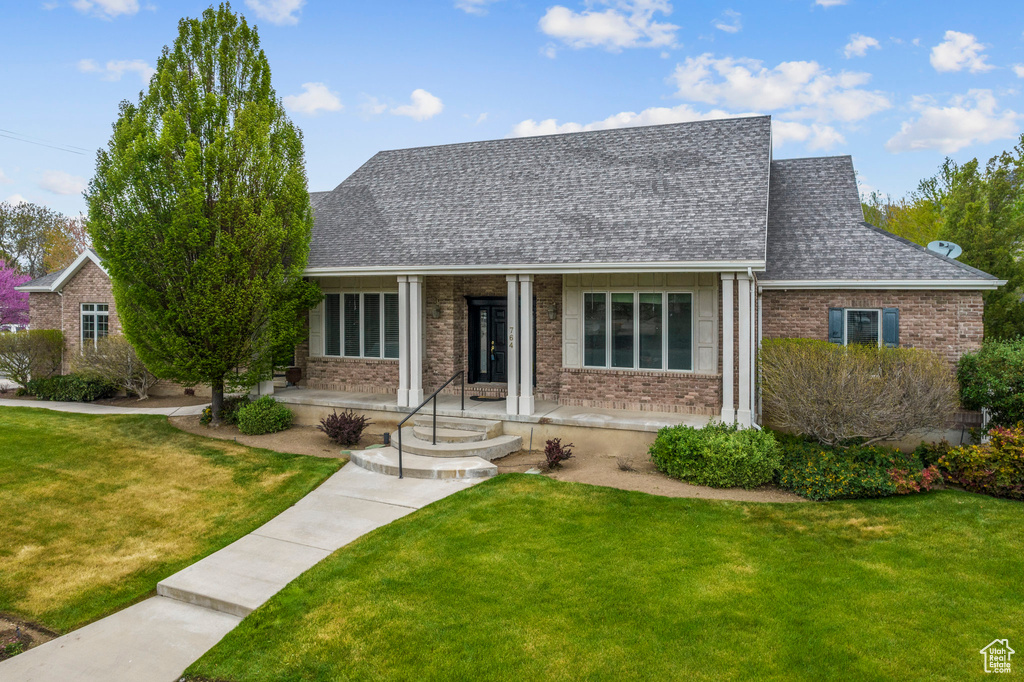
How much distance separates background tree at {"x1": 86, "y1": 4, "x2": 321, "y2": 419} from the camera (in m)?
12.7

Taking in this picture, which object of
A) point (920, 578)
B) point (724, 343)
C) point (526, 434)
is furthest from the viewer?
point (526, 434)

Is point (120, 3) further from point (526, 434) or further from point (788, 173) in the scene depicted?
point (788, 173)

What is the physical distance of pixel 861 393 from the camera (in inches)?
383

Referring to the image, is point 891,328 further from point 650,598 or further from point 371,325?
point 371,325

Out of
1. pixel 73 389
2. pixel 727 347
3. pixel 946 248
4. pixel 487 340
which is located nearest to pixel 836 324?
pixel 727 347

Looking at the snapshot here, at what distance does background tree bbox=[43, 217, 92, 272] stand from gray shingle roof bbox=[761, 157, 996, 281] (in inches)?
1503

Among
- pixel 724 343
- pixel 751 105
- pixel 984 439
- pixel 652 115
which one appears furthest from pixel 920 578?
pixel 751 105

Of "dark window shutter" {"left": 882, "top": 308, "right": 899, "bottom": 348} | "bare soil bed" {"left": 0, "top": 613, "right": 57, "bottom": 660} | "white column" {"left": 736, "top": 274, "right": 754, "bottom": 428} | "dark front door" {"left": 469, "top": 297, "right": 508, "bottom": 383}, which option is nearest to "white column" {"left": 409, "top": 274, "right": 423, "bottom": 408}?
"dark front door" {"left": 469, "top": 297, "right": 508, "bottom": 383}

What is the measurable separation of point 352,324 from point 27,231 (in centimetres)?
4522

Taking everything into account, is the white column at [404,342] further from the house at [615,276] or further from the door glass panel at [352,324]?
the door glass panel at [352,324]

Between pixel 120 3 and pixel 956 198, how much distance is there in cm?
2314

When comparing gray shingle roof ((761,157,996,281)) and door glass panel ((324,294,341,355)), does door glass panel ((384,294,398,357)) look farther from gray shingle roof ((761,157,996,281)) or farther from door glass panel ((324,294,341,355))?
gray shingle roof ((761,157,996,281))

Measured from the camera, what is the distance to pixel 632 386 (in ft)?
43.0

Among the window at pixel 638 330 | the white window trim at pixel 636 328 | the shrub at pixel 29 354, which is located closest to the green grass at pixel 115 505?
the white window trim at pixel 636 328
